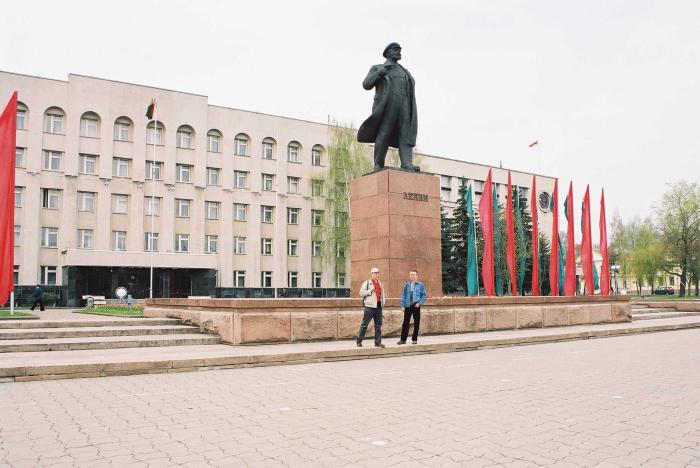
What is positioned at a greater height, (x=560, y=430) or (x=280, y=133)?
(x=280, y=133)

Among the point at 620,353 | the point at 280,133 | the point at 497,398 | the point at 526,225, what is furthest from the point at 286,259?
the point at 497,398

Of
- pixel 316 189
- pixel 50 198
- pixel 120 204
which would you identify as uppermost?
pixel 316 189

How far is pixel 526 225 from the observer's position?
188 feet

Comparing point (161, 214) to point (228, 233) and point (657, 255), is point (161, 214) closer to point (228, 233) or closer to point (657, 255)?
point (228, 233)

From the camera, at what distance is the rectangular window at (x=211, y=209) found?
46.9 metres

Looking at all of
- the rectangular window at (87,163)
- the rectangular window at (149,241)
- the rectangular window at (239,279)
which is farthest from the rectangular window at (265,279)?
the rectangular window at (87,163)

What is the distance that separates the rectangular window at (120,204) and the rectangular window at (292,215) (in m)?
12.9

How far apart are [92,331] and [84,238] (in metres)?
31.4

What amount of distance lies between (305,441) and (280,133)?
46011 millimetres

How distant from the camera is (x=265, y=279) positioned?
160 feet

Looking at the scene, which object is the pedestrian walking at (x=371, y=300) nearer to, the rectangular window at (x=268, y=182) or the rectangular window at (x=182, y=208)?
the rectangular window at (x=182, y=208)

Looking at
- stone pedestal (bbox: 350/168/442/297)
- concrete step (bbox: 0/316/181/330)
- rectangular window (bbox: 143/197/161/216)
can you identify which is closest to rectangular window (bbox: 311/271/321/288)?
rectangular window (bbox: 143/197/161/216)

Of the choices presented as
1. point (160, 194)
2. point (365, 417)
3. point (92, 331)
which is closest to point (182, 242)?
point (160, 194)

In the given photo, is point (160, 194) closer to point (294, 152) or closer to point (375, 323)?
point (294, 152)
